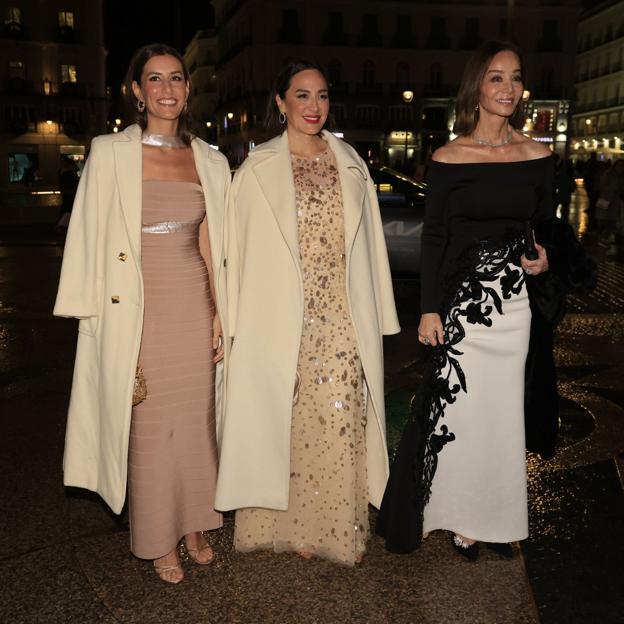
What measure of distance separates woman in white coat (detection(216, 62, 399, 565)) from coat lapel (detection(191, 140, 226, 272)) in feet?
0.18

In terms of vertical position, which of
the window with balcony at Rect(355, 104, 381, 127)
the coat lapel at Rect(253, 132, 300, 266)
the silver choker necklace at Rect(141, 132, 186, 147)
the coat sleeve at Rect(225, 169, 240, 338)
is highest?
the window with balcony at Rect(355, 104, 381, 127)

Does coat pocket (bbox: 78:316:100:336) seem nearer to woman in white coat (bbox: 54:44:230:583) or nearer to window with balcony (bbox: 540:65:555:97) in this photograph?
woman in white coat (bbox: 54:44:230:583)

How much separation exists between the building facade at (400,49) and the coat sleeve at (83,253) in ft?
175

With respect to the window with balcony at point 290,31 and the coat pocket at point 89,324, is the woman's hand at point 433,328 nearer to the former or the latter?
the coat pocket at point 89,324

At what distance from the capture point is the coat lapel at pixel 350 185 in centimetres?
313

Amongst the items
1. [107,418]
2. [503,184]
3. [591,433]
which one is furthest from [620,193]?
[107,418]

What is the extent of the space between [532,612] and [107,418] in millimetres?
1943

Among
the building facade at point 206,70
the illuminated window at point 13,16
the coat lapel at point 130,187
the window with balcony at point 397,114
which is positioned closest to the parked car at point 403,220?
the coat lapel at point 130,187

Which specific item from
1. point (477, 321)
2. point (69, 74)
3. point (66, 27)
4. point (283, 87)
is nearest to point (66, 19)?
point (66, 27)

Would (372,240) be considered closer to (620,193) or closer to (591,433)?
(591,433)

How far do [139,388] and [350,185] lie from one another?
1.27 meters

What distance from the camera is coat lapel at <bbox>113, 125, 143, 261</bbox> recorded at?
2.95 meters

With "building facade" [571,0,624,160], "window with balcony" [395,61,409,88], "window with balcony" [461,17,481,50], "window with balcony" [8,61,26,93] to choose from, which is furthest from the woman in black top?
"building facade" [571,0,624,160]

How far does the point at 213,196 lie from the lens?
123 inches
